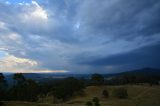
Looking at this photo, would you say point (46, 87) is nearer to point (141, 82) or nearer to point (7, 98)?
point (7, 98)

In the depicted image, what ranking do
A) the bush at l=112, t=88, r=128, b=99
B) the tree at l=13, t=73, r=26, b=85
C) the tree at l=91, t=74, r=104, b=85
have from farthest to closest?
the tree at l=91, t=74, r=104, b=85 < the bush at l=112, t=88, r=128, b=99 < the tree at l=13, t=73, r=26, b=85

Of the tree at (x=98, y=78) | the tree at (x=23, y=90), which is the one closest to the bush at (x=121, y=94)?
the tree at (x=98, y=78)

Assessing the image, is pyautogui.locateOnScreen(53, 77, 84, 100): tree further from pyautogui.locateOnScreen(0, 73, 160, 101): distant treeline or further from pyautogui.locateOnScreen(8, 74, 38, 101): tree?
pyautogui.locateOnScreen(8, 74, 38, 101): tree

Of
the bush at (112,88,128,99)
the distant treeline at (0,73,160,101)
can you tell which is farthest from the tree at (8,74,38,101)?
the bush at (112,88,128,99)

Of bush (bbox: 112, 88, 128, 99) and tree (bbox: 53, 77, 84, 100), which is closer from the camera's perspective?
bush (bbox: 112, 88, 128, 99)

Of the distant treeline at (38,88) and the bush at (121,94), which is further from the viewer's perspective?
the bush at (121,94)

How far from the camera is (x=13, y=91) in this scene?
3305 inches

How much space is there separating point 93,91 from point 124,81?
39.0m

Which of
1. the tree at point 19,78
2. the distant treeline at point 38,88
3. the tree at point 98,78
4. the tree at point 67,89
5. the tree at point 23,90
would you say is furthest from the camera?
the tree at point 98,78

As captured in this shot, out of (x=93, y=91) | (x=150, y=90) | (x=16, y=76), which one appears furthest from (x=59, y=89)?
(x=150, y=90)

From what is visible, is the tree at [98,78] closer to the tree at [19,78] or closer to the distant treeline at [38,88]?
the distant treeline at [38,88]

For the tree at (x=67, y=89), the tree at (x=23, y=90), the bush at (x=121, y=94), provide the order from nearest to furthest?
the tree at (x=23, y=90) → the bush at (x=121, y=94) → the tree at (x=67, y=89)

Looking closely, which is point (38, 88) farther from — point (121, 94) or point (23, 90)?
point (121, 94)

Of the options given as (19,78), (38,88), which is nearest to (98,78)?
(38,88)
